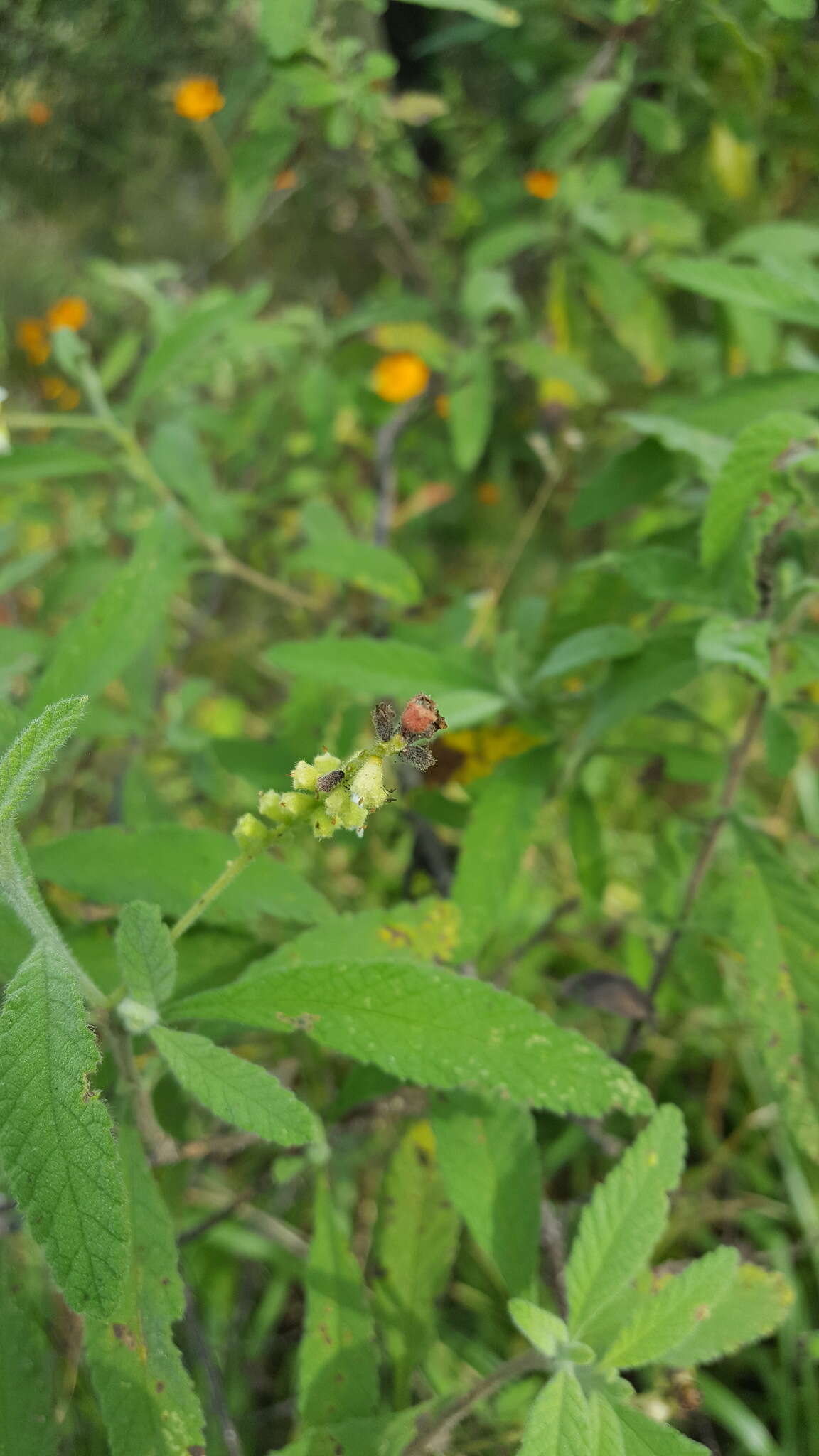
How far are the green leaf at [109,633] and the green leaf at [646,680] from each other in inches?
21.7

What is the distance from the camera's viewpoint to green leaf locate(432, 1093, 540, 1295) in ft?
3.27

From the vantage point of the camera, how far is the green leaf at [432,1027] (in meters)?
0.78

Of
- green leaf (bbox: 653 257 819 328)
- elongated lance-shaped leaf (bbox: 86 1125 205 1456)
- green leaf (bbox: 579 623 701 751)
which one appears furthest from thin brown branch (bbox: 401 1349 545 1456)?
green leaf (bbox: 653 257 819 328)

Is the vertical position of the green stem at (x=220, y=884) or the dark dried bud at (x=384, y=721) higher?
the dark dried bud at (x=384, y=721)

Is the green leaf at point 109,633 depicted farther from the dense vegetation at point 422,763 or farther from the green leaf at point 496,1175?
the green leaf at point 496,1175

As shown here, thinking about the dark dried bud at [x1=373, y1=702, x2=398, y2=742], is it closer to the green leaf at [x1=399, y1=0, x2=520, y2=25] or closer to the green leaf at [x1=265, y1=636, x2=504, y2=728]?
the green leaf at [x1=265, y1=636, x2=504, y2=728]

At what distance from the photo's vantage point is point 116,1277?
644 mm

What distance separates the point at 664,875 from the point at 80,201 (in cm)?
251

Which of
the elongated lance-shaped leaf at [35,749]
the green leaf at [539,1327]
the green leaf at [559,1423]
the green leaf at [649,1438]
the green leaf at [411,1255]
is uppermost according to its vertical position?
the elongated lance-shaped leaf at [35,749]

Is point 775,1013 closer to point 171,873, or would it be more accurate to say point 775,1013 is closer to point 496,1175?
point 496,1175

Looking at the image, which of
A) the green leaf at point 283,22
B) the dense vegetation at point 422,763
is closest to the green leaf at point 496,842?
the dense vegetation at point 422,763

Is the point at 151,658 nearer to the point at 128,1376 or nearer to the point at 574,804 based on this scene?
the point at 574,804

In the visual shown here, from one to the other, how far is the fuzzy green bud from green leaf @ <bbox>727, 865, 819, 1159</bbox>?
632 millimetres

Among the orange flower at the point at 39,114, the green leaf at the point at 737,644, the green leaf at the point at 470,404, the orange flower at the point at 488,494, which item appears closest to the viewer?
the green leaf at the point at 737,644
